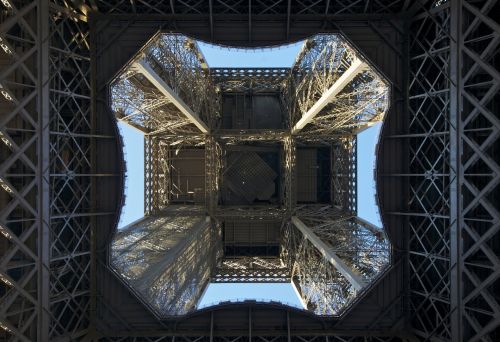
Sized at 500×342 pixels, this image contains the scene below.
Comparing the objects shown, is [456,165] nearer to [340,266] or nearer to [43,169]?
[340,266]

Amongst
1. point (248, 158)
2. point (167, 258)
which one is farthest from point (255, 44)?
point (248, 158)

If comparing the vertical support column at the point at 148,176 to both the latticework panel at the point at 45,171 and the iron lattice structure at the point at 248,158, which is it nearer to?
the iron lattice structure at the point at 248,158

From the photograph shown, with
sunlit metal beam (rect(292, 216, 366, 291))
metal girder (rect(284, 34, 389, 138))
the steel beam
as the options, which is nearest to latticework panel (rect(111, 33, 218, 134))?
the steel beam

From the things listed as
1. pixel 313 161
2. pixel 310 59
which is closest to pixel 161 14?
pixel 310 59

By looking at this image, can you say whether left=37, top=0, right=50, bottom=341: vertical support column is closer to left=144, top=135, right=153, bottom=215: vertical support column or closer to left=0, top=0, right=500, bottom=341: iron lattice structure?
left=0, top=0, right=500, bottom=341: iron lattice structure

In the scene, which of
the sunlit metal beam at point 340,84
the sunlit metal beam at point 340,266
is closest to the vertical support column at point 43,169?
the sunlit metal beam at point 340,84

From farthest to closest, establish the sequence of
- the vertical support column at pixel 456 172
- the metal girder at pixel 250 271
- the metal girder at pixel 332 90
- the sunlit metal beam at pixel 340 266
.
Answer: the metal girder at pixel 250 271, the metal girder at pixel 332 90, the sunlit metal beam at pixel 340 266, the vertical support column at pixel 456 172
